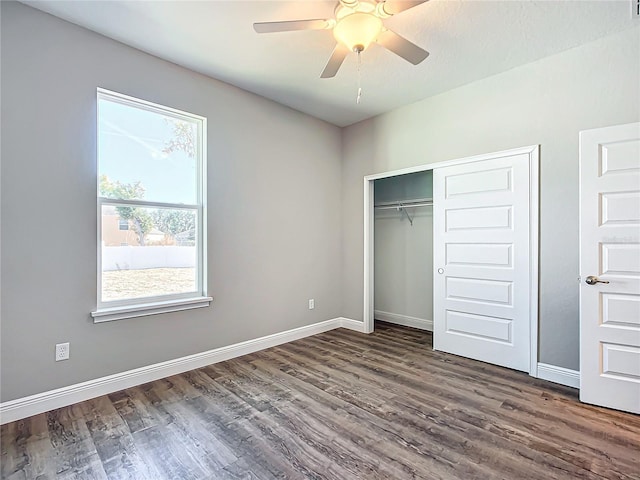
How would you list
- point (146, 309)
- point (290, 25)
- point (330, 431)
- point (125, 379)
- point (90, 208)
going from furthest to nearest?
point (146, 309) → point (125, 379) → point (90, 208) → point (330, 431) → point (290, 25)

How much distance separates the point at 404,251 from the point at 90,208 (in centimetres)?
391

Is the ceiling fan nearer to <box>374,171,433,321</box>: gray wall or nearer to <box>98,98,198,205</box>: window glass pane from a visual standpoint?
<box>98,98,198,205</box>: window glass pane

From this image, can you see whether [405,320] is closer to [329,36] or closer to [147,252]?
[147,252]

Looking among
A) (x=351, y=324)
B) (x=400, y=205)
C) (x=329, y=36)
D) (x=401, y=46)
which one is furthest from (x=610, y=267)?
(x=351, y=324)

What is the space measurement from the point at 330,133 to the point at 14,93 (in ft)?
11.0

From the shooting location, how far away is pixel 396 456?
74.1 inches

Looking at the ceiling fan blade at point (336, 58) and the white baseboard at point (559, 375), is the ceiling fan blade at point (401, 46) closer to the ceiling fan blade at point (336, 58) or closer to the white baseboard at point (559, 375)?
the ceiling fan blade at point (336, 58)

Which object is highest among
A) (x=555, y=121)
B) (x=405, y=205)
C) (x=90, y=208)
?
(x=555, y=121)

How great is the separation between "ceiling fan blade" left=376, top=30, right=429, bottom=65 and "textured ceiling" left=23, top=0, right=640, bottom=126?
0.38m

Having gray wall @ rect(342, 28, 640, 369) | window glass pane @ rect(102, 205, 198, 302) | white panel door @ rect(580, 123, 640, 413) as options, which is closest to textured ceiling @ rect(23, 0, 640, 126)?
gray wall @ rect(342, 28, 640, 369)

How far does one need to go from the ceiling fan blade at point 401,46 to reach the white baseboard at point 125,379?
3.15 metres

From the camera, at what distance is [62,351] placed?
2426 millimetres

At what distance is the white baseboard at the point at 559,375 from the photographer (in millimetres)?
2740

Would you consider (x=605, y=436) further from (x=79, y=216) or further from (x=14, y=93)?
(x=14, y=93)
